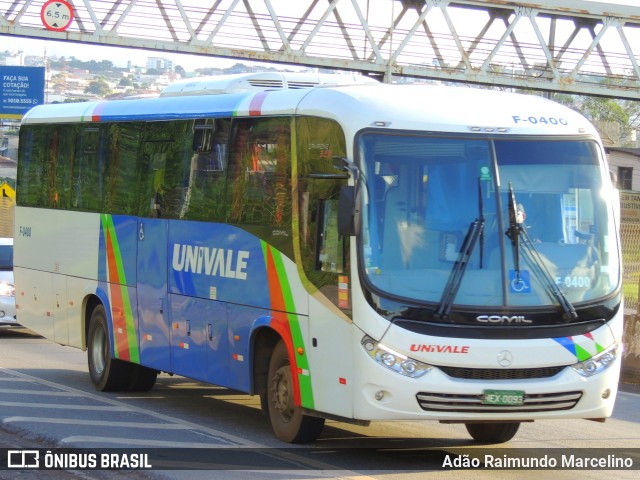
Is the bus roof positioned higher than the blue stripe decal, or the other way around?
the blue stripe decal

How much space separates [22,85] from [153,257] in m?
37.3

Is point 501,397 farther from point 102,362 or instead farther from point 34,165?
point 34,165

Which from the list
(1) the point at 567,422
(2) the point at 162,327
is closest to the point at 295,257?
(2) the point at 162,327

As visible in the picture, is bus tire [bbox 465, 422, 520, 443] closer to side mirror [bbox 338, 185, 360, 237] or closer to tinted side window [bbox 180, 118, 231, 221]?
side mirror [bbox 338, 185, 360, 237]

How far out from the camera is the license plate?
1008 cm

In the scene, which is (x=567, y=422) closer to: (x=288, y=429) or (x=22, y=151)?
(x=288, y=429)

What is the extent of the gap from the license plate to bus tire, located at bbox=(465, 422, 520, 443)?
1.79 m

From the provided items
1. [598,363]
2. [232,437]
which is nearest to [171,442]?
[232,437]

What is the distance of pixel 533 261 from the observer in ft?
34.1

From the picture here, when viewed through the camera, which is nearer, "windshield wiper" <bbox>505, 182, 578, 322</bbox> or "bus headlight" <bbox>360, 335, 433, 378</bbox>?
"bus headlight" <bbox>360, 335, 433, 378</bbox>

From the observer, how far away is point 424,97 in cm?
1100

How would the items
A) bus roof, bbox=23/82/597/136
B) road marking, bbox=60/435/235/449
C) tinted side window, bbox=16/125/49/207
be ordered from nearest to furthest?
bus roof, bbox=23/82/597/136 < road marking, bbox=60/435/235/449 < tinted side window, bbox=16/125/49/207

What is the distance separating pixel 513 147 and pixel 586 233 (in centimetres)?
88

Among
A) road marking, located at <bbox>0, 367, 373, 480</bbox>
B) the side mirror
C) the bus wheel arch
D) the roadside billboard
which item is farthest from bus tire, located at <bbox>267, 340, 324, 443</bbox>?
the roadside billboard
